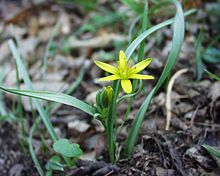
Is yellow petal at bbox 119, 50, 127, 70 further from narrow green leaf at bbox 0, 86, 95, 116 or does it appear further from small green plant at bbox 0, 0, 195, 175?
narrow green leaf at bbox 0, 86, 95, 116

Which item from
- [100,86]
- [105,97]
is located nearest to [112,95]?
[105,97]

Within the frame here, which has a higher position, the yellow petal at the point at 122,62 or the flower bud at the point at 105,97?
the yellow petal at the point at 122,62

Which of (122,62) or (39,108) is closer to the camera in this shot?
(122,62)

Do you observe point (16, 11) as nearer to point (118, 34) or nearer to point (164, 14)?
point (118, 34)

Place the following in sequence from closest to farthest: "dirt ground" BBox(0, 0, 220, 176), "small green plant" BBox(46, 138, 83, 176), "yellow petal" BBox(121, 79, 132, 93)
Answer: "yellow petal" BBox(121, 79, 132, 93) → "small green plant" BBox(46, 138, 83, 176) → "dirt ground" BBox(0, 0, 220, 176)

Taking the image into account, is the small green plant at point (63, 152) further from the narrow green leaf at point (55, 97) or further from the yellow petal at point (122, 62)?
the yellow petal at point (122, 62)

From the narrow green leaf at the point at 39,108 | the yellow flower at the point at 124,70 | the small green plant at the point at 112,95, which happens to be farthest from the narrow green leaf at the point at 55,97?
the narrow green leaf at the point at 39,108

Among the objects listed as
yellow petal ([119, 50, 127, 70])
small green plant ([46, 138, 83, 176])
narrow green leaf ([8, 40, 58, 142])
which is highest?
yellow petal ([119, 50, 127, 70])

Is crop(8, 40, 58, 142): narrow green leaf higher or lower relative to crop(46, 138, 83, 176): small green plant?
higher

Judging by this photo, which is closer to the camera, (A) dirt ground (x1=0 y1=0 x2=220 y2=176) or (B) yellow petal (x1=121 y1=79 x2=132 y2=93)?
(B) yellow petal (x1=121 y1=79 x2=132 y2=93)

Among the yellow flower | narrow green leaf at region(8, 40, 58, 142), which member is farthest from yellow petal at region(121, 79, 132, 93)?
narrow green leaf at region(8, 40, 58, 142)

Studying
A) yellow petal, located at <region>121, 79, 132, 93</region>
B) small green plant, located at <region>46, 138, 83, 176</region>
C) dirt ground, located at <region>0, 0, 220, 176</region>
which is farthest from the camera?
dirt ground, located at <region>0, 0, 220, 176</region>

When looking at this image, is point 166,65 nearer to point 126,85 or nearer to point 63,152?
point 126,85
